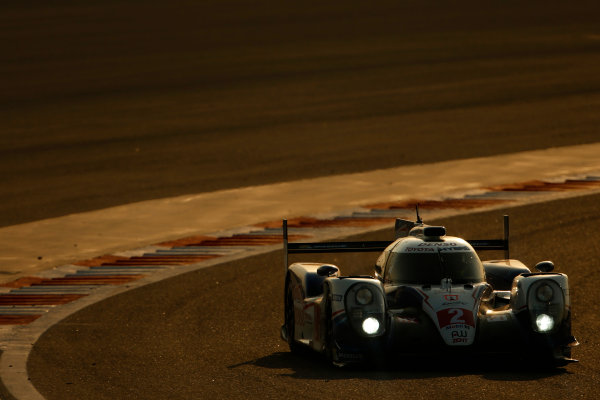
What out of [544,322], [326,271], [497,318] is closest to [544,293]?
[544,322]

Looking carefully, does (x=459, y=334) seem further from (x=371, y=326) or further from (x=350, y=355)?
(x=350, y=355)

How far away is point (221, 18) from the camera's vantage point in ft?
179

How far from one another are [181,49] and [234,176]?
69.9ft

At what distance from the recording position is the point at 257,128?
32.4 metres

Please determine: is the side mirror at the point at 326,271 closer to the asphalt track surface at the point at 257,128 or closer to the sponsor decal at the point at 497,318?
the asphalt track surface at the point at 257,128

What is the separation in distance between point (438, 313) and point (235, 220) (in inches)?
425

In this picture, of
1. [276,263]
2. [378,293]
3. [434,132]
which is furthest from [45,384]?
[434,132]

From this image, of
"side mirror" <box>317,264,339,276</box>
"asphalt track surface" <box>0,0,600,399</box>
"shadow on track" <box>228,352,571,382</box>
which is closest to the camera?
"shadow on track" <box>228,352,571,382</box>

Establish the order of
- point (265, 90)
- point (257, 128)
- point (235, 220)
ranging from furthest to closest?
point (265, 90), point (257, 128), point (235, 220)

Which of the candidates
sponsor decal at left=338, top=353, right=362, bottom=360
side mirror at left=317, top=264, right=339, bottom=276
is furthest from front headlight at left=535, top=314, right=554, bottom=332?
side mirror at left=317, top=264, right=339, bottom=276

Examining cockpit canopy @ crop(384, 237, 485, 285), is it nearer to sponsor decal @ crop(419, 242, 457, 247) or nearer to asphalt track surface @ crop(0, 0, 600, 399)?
sponsor decal @ crop(419, 242, 457, 247)

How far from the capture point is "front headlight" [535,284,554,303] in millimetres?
11719

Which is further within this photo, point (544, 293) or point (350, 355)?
point (544, 293)

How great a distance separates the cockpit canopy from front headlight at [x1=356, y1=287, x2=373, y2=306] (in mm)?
840
